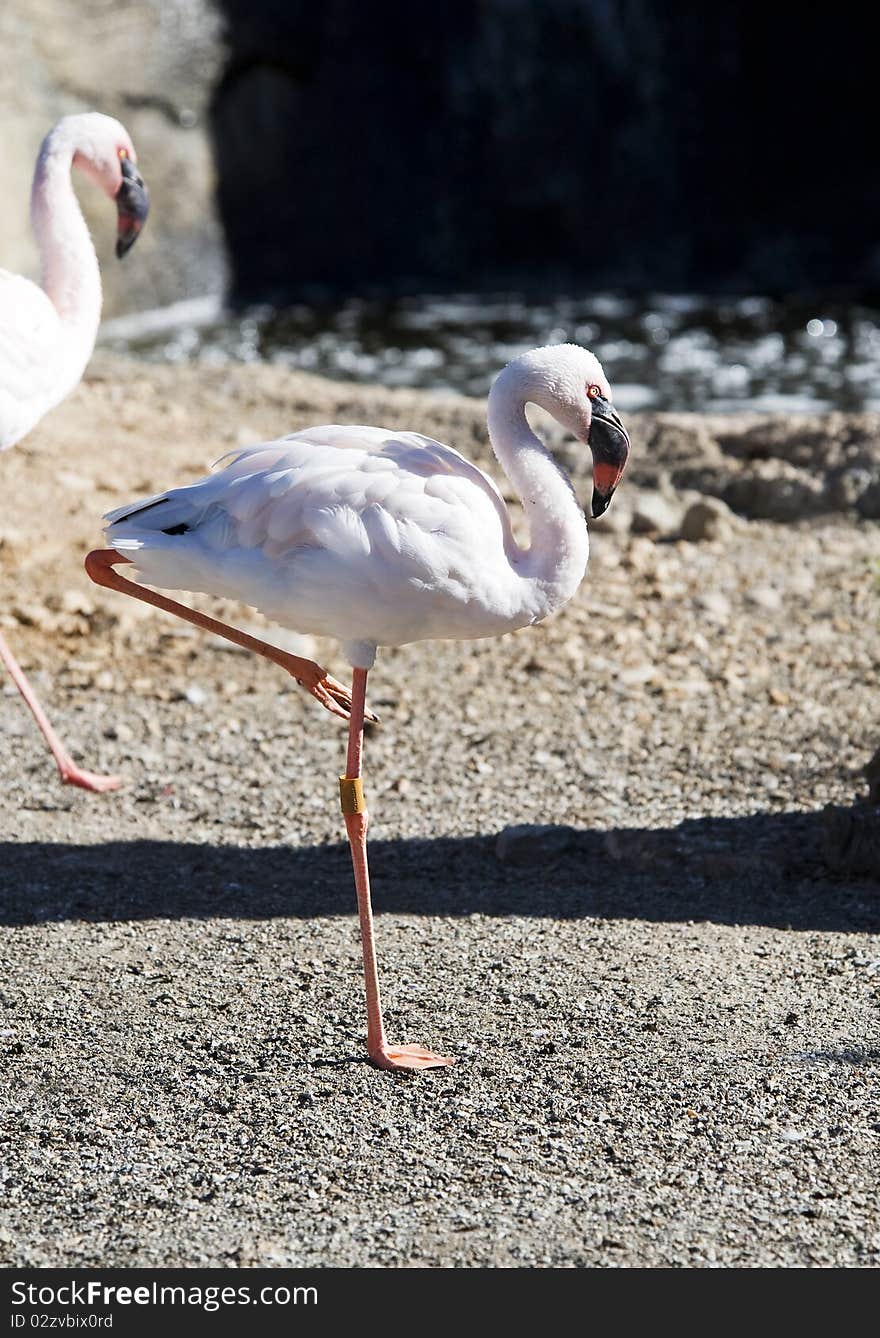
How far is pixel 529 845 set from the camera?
15.8 ft

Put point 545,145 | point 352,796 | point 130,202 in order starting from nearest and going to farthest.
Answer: point 352,796, point 130,202, point 545,145

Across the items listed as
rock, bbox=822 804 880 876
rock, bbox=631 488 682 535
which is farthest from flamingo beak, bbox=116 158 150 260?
rock, bbox=822 804 880 876

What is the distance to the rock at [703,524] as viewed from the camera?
24.7 ft

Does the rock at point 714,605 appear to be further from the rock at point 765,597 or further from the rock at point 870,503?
the rock at point 870,503

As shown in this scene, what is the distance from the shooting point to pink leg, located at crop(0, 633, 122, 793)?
5.22 meters

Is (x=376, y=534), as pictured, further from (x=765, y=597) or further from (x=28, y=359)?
(x=765, y=597)

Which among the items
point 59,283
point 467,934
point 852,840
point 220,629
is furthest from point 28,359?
point 852,840

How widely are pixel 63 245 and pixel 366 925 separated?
3458 mm

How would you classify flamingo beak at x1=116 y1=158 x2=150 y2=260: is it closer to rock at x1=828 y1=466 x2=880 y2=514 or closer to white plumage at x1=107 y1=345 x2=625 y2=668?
white plumage at x1=107 y1=345 x2=625 y2=668

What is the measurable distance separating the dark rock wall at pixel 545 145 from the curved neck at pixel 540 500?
13308 mm

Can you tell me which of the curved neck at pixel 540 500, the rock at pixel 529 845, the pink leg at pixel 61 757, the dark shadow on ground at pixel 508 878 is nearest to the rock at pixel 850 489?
the dark shadow on ground at pixel 508 878

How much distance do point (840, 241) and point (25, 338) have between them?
47.9ft

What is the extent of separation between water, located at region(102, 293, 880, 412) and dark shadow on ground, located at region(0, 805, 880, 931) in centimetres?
764
